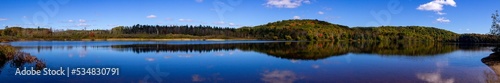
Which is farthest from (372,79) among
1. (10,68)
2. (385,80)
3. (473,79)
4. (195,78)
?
(10,68)

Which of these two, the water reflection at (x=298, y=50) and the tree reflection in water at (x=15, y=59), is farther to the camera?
the water reflection at (x=298, y=50)

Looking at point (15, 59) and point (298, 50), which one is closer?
point (15, 59)

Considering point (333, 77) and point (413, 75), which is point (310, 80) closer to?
point (333, 77)

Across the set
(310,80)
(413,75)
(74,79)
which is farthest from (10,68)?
(413,75)

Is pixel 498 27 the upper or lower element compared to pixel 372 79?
upper

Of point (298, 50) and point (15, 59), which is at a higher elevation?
point (15, 59)

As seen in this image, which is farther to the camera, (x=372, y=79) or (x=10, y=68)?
(x=10, y=68)

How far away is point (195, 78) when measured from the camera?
65.8ft

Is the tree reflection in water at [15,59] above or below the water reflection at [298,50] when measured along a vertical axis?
above

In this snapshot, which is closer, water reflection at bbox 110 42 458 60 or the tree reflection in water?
the tree reflection in water

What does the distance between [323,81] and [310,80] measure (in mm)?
639

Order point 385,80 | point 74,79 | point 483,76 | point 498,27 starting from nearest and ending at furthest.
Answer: point 74,79 < point 385,80 < point 483,76 < point 498,27

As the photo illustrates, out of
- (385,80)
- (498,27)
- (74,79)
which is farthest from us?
(498,27)

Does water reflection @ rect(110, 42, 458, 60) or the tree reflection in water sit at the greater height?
the tree reflection in water
